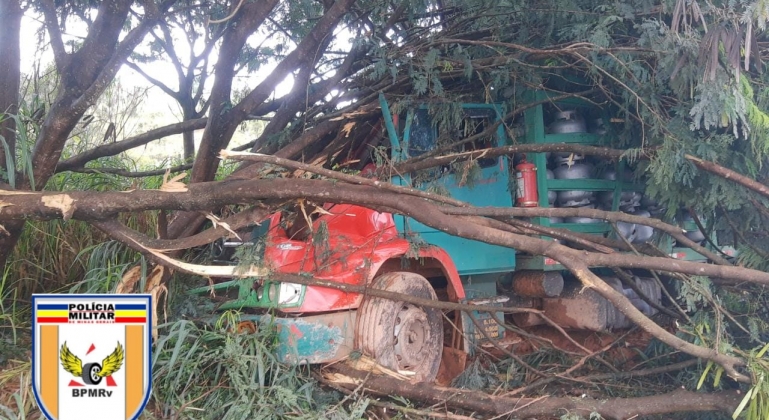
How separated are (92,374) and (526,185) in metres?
3.60

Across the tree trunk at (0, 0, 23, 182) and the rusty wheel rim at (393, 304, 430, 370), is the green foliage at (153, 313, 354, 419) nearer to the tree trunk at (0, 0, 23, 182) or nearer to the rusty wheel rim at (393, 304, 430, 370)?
the rusty wheel rim at (393, 304, 430, 370)

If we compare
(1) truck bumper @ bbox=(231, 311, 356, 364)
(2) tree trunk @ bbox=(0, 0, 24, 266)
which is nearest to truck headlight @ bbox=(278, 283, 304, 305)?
(1) truck bumper @ bbox=(231, 311, 356, 364)

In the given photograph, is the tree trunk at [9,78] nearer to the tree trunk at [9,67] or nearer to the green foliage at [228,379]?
the tree trunk at [9,67]

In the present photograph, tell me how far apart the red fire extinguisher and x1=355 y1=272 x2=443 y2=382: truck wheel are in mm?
1226

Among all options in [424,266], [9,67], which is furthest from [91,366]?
[424,266]

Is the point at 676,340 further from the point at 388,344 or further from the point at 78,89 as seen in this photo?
the point at 78,89

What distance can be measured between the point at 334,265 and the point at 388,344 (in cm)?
65

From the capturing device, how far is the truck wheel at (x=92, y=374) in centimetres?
250

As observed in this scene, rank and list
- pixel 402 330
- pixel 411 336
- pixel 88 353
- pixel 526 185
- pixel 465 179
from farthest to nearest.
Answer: pixel 526 185
pixel 465 179
pixel 411 336
pixel 402 330
pixel 88 353

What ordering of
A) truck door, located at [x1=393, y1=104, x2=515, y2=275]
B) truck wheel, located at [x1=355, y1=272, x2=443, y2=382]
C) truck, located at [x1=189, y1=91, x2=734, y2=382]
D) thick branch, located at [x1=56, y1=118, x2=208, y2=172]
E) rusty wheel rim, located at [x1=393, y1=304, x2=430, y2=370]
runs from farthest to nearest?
thick branch, located at [x1=56, y1=118, x2=208, y2=172], truck door, located at [x1=393, y1=104, x2=515, y2=275], rusty wheel rim, located at [x1=393, y1=304, x2=430, y2=370], truck wheel, located at [x1=355, y1=272, x2=443, y2=382], truck, located at [x1=189, y1=91, x2=734, y2=382]

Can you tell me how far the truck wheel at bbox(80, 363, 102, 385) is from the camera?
250cm

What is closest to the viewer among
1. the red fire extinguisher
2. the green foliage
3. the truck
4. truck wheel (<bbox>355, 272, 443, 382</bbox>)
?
the green foliage

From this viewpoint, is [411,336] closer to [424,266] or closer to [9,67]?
[424,266]

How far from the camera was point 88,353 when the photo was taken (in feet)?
8.16
